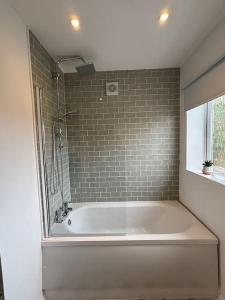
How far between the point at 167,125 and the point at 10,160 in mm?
→ 2132

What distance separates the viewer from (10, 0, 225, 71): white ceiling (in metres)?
1.42

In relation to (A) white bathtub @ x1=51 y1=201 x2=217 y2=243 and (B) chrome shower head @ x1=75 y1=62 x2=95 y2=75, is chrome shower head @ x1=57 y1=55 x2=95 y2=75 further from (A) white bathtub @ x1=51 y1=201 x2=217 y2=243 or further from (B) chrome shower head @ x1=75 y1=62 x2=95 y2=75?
(A) white bathtub @ x1=51 y1=201 x2=217 y2=243

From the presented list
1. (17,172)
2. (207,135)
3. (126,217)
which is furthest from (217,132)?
(17,172)

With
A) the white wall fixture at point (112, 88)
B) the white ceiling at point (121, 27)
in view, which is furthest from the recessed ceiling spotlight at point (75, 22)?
the white wall fixture at point (112, 88)

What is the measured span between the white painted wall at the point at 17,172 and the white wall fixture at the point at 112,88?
1.30m

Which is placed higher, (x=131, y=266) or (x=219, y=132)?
(x=219, y=132)

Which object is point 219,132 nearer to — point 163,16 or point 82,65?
point 163,16

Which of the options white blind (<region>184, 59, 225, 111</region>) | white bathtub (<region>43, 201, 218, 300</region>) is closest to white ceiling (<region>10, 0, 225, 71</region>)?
white blind (<region>184, 59, 225, 111</region>)

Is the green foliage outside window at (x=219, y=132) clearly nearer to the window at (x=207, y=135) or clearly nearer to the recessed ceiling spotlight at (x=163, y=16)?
the window at (x=207, y=135)

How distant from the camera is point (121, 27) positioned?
1.70m

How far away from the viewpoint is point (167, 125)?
280 cm

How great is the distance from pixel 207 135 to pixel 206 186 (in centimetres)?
72

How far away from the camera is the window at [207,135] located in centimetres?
208

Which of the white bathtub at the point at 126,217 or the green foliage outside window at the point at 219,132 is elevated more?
the green foliage outside window at the point at 219,132
